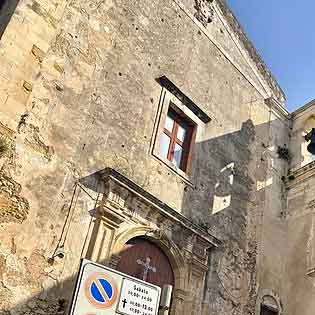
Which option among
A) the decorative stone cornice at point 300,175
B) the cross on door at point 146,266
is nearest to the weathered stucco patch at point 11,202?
the cross on door at point 146,266

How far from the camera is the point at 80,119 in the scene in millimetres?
6902

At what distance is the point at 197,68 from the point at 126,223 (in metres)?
4.06

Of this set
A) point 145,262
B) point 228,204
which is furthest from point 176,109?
point 145,262

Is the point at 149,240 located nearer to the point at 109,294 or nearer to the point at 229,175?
the point at 229,175

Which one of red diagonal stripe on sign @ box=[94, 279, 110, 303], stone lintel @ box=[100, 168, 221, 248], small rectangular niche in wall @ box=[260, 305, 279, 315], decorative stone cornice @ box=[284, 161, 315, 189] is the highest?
decorative stone cornice @ box=[284, 161, 315, 189]

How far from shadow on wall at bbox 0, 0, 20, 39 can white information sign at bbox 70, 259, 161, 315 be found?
4.38 meters

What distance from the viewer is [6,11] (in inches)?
264

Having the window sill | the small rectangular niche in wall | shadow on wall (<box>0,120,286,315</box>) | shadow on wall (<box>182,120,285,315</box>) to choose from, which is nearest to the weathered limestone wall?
the small rectangular niche in wall

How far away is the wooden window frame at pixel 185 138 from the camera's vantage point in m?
8.38

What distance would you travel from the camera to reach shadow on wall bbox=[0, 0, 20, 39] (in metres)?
6.40

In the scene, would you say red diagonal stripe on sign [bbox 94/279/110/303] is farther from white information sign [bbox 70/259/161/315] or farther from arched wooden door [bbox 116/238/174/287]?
arched wooden door [bbox 116/238/174/287]

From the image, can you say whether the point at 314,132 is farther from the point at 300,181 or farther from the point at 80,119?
the point at 80,119

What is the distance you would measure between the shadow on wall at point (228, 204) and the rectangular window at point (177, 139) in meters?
0.26

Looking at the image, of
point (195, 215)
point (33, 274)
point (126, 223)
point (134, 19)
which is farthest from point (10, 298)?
point (134, 19)
